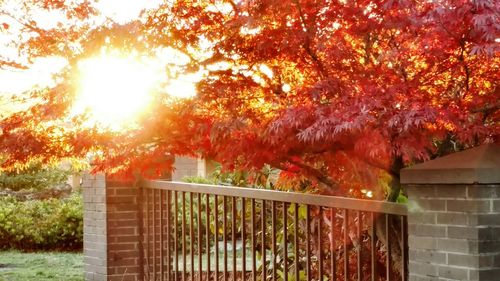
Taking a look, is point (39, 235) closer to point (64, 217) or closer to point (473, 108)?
point (64, 217)

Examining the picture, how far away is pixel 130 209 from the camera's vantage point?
814 cm

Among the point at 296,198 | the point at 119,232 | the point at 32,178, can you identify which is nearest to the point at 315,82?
the point at 296,198

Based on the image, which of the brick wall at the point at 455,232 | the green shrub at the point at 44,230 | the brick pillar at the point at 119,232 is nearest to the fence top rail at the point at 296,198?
the brick wall at the point at 455,232

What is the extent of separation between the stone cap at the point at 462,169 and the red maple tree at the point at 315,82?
0.19 meters

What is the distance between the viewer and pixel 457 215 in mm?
4086

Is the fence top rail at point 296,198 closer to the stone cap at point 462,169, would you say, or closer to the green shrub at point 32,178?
the stone cap at point 462,169

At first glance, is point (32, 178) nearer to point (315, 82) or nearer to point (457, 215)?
point (315, 82)

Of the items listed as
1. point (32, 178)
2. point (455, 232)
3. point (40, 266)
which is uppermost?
point (455, 232)

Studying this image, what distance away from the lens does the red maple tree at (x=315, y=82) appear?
4.30 metres

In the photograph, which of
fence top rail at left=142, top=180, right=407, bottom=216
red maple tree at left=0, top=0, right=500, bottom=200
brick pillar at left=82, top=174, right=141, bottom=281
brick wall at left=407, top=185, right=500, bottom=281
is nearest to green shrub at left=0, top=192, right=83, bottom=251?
brick pillar at left=82, top=174, right=141, bottom=281

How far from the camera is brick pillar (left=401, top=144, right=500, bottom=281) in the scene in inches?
157

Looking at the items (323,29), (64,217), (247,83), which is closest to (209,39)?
(247,83)

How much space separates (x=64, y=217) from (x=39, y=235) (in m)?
0.55

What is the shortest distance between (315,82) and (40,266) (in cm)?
758
